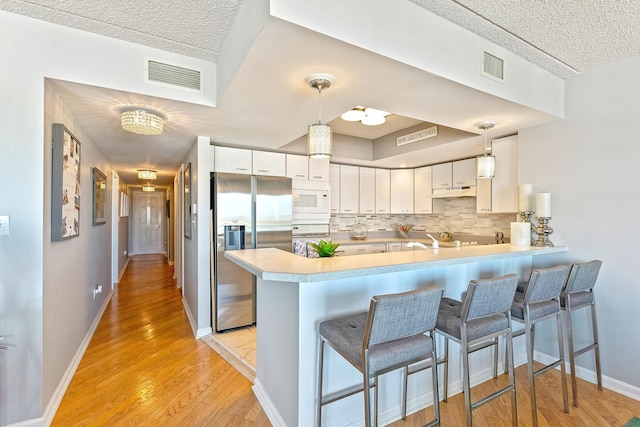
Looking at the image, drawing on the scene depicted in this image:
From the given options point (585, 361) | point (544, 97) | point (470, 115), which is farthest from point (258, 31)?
point (585, 361)

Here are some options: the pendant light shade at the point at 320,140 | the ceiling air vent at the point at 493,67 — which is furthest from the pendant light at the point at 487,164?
the pendant light shade at the point at 320,140

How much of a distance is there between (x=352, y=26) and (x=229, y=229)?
2472 mm

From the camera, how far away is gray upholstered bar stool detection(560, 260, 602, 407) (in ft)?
6.68

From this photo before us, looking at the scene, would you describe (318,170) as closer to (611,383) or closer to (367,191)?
(367,191)

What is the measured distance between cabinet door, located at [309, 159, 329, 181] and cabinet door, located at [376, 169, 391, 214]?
117 centimetres

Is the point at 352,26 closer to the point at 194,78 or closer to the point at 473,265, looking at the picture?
the point at 194,78

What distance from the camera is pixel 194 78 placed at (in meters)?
2.14

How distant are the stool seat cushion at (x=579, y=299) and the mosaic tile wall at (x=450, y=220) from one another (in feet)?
5.56

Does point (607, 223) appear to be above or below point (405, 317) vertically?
above

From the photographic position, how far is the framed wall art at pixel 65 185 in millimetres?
1913

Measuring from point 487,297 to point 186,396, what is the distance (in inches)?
84.4

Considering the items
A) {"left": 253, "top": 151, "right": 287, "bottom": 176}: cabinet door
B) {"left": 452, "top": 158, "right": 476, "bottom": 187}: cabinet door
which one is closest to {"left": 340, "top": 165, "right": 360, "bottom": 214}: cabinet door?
{"left": 253, "top": 151, "right": 287, "bottom": 176}: cabinet door

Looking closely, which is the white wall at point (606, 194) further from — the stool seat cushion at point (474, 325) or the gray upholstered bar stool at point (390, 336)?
the gray upholstered bar stool at point (390, 336)

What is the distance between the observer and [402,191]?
5.04m
